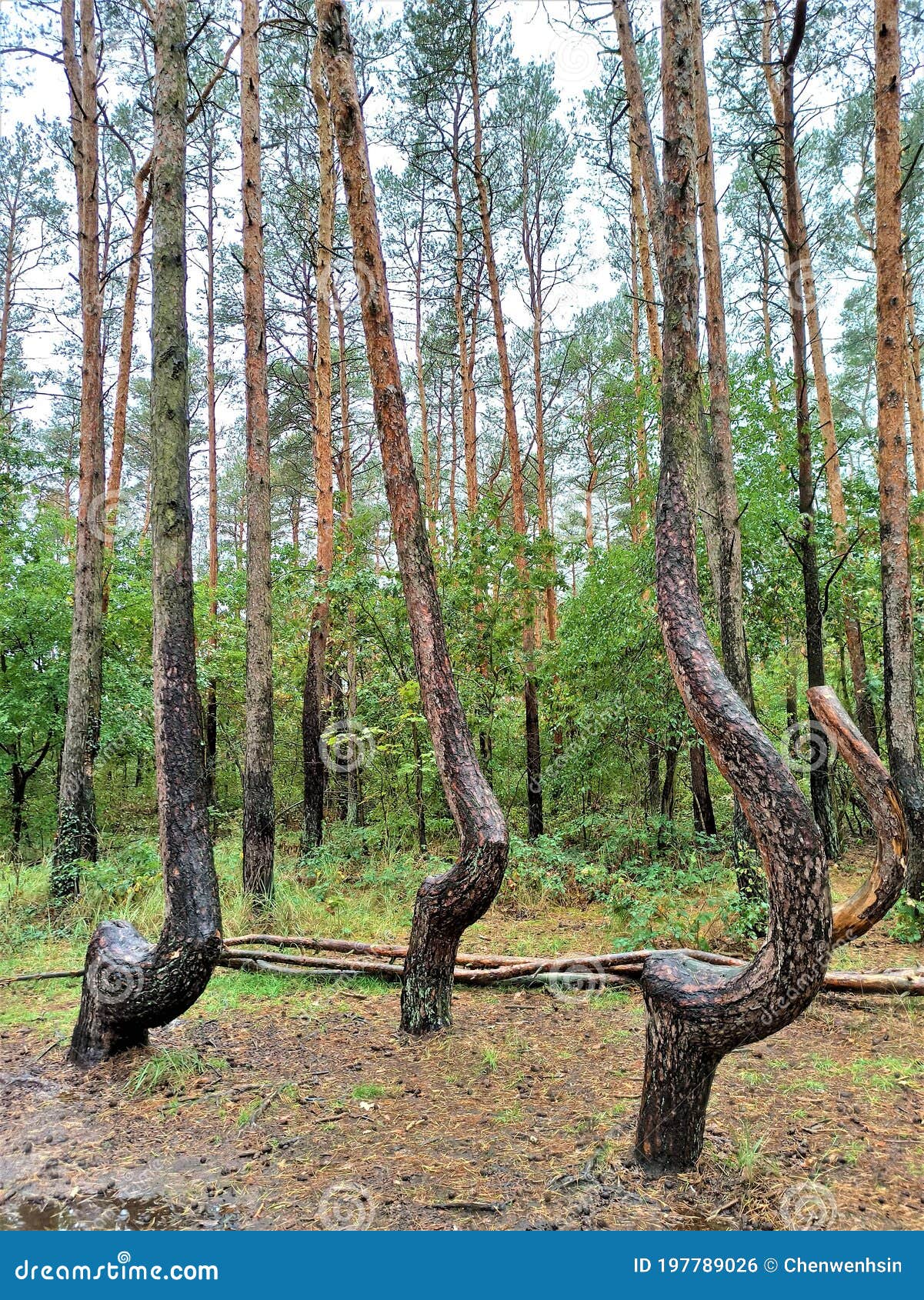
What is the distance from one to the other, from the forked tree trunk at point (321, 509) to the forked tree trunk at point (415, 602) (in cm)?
472

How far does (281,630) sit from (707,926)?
7938 millimetres

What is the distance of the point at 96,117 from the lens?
7.90 m

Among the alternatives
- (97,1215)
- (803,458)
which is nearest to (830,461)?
(803,458)

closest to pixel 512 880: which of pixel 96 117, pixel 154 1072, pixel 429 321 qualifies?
pixel 154 1072

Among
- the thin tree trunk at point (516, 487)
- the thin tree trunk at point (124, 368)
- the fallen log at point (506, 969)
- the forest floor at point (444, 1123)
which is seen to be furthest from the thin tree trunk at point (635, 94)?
the forest floor at point (444, 1123)

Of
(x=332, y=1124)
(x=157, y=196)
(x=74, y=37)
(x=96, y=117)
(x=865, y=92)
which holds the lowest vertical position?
(x=332, y=1124)

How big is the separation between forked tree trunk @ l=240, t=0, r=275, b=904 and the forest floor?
8.23ft

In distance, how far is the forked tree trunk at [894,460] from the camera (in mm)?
6344

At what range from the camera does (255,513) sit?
743cm

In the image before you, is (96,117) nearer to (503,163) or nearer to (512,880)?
(503,163)

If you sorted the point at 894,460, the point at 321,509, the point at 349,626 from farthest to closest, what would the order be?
1. the point at 321,509
2. the point at 349,626
3. the point at 894,460

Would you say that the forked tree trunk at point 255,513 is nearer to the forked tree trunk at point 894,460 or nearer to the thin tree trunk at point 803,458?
the thin tree trunk at point 803,458

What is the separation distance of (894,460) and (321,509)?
21.0 ft

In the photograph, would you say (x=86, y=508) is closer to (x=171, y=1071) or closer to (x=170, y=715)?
(x=170, y=715)
